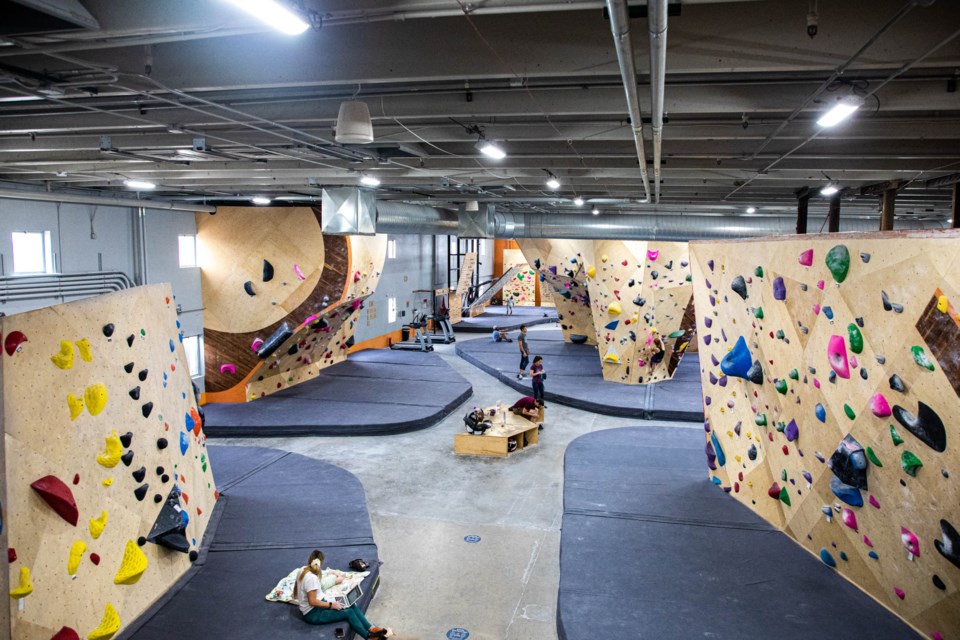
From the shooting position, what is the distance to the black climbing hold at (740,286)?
679 centimetres

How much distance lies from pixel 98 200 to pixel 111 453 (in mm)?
5636

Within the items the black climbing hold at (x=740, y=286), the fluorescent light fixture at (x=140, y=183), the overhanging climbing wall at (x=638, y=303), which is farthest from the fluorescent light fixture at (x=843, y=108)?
the overhanging climbing wall at (x=638, y=303)

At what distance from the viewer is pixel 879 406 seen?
480cm

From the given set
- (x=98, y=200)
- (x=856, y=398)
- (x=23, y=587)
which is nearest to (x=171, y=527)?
(x=23, y=587)

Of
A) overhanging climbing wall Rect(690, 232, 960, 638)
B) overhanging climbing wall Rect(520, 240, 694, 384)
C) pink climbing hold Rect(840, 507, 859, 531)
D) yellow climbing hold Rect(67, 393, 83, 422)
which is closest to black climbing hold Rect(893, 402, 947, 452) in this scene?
overhanging climbing wall Rect(690, 232, 960, 638)

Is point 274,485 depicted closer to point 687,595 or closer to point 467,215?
point 687,595

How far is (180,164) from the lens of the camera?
8133mm

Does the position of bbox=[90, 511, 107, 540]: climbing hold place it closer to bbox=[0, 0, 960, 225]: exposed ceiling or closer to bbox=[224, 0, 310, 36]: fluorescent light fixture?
bbox=[0, 0, 960, 225]: exposed ceiling

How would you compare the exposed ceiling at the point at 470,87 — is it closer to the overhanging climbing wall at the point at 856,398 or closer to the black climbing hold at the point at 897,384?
the overhanging climbing wall at the point at 856,398

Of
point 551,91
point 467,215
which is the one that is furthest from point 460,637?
point 467,215

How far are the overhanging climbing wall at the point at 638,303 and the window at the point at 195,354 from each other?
24.7 feet

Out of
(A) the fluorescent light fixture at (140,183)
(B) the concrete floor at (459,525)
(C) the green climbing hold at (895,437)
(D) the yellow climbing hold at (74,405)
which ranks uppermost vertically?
(A) the fluorescent light fixture at (140,183)

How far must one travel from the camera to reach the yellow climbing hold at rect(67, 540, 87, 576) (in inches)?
178

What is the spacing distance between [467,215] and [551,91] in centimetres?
870
